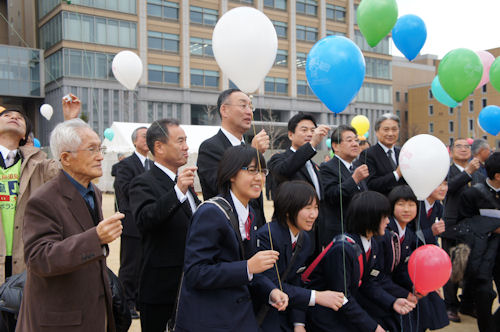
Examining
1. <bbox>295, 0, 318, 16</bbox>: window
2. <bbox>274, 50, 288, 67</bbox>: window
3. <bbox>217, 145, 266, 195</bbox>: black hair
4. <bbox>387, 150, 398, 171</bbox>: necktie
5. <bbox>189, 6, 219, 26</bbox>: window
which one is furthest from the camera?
<bbox>295, 0, 318, 16</bbox>: window

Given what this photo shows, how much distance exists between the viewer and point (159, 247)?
2973 millimetres

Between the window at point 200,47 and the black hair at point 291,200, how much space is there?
103ft

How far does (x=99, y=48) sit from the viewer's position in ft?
91.1

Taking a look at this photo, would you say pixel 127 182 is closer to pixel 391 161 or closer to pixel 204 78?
pixel 391 161

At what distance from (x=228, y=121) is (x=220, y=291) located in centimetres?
150

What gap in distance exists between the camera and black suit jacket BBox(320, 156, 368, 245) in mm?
3963

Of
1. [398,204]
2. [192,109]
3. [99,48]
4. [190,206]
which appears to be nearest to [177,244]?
[190,206]

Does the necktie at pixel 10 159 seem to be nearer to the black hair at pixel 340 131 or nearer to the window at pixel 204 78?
the black hair at pixel 340 131

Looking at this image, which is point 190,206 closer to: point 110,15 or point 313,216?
point 313,216

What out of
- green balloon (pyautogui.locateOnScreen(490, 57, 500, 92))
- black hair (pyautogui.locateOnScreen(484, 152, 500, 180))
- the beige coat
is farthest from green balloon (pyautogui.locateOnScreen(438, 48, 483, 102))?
the beige coat

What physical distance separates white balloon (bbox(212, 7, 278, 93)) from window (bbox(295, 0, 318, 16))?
36012 millimetres

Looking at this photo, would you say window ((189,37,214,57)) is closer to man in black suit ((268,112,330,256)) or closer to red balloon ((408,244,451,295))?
man in black suit ((268,112,330,256))

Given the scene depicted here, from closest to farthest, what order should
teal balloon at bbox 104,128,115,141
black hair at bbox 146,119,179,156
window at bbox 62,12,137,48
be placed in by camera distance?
black hair at bbox 146,119,179,156
teal balloon at bbox 104,128,115,141
window at bbox 62,12,137,48

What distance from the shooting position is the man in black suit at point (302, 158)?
363 centimetres
